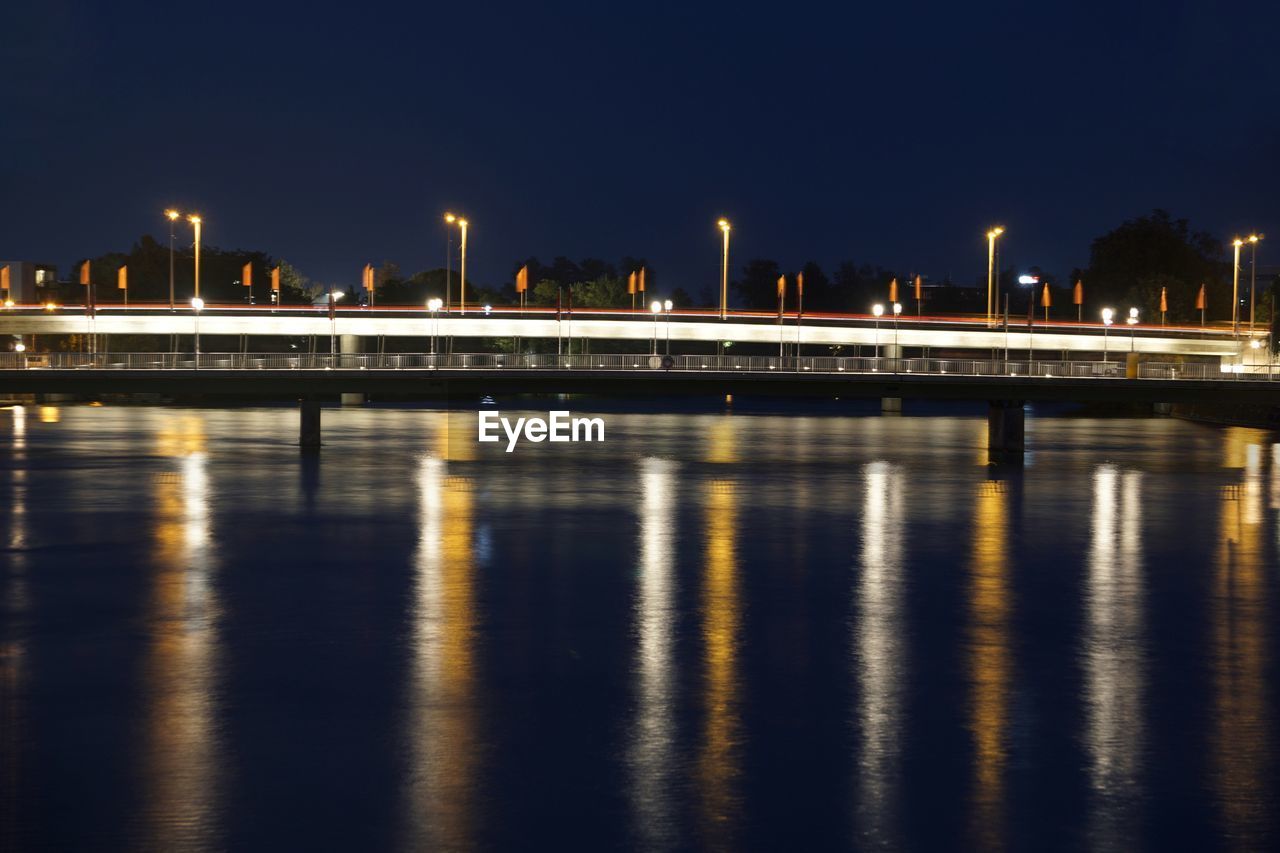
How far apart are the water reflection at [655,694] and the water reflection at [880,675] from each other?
2.38 metres

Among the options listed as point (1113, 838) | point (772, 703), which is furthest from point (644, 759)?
point (1113, 838)

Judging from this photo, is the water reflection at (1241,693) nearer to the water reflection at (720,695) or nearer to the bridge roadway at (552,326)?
the water reflection at (720,695)

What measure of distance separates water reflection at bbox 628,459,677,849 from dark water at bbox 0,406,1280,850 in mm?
78

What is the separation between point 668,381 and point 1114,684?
5804cm

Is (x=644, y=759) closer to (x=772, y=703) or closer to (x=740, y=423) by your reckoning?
(x=772, y=703)

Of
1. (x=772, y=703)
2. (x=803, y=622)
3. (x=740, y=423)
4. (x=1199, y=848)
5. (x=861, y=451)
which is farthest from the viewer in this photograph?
(x=740, y=423)

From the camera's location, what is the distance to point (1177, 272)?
196 meters

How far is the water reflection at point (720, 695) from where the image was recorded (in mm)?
17109

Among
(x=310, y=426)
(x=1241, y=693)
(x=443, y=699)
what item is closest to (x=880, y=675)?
(x=1241, y=693)

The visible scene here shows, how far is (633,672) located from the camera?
83.5ft

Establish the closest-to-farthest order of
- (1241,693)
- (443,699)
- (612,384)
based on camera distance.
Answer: (443,699) < (1241,693) < (612,384)

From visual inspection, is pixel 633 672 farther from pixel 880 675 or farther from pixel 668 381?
pixel 668 381

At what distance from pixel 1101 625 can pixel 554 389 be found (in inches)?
2174

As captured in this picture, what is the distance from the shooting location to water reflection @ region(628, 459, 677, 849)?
56.4ft
